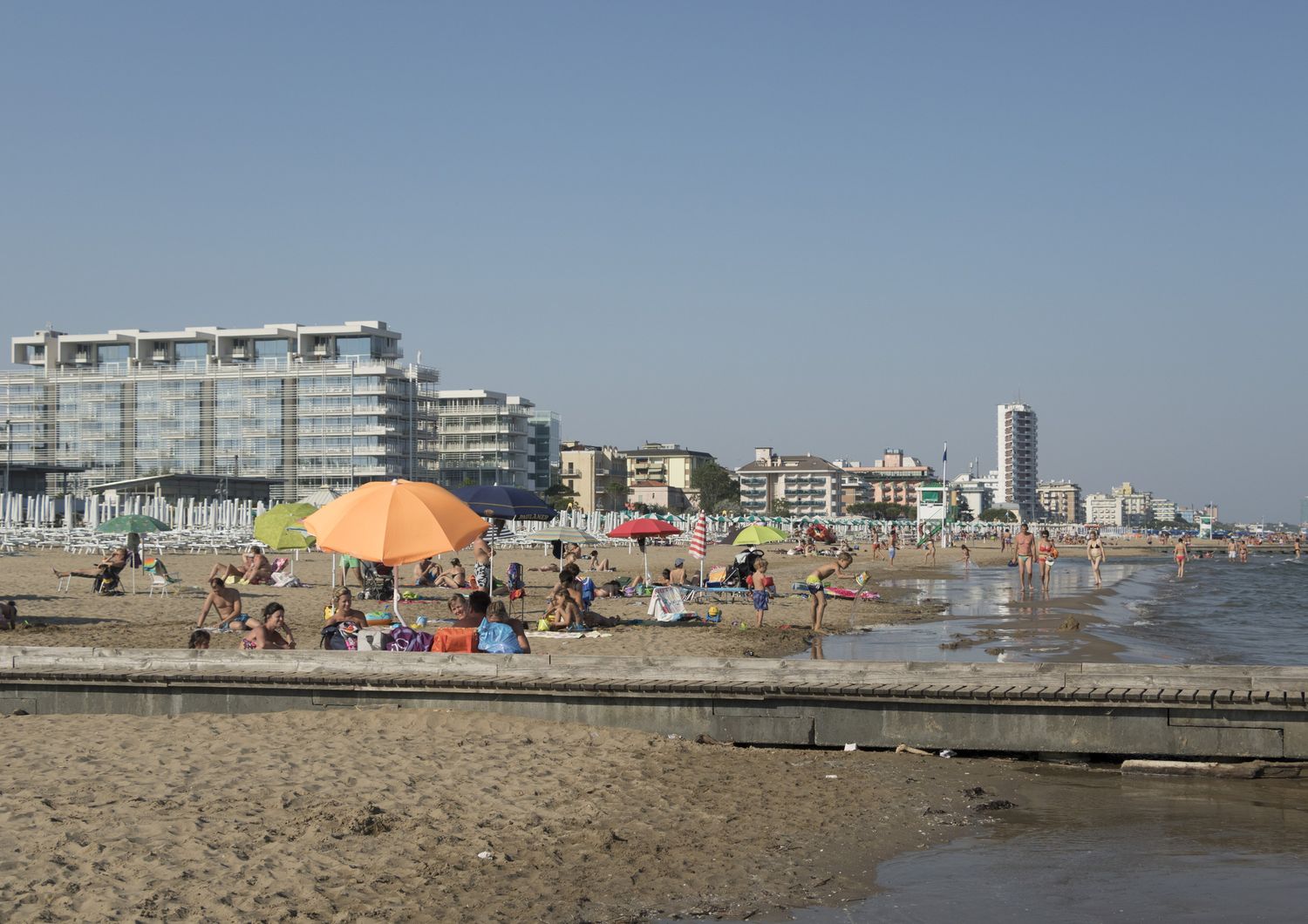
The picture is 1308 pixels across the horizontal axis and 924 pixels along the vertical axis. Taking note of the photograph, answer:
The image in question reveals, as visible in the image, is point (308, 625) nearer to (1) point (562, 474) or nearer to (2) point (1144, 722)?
(2) point (1144, 722)

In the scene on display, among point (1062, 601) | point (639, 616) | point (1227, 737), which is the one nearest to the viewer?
point (1227, 737)

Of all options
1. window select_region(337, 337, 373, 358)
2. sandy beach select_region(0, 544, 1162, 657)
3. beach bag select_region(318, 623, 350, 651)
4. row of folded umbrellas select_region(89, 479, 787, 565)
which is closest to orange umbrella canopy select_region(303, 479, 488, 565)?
A: row of folded umbrellas select_region(89, 479, 787, 565)

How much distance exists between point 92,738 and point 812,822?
→ 5.40 m

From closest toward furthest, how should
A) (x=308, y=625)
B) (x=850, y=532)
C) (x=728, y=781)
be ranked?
(x=728, y=781) < (x=308, y=625) < (x=850, y=532)

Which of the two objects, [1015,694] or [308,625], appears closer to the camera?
[1015,694]

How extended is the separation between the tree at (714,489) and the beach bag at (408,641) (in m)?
154

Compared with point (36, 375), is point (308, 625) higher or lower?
lower

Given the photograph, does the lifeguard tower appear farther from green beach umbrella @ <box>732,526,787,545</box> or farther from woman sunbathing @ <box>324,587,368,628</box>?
woman sunbathing @ <box>324,587,368,628</box>

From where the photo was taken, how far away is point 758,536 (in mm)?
28391

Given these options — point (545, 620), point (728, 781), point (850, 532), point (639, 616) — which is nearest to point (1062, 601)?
point (639, 616)

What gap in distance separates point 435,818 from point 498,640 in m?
4.48

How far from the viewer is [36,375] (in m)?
117

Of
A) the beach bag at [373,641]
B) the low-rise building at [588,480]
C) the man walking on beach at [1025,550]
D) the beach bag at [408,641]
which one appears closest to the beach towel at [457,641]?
the beach bag at [408,641]

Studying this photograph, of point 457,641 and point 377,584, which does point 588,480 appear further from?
point 457,641
